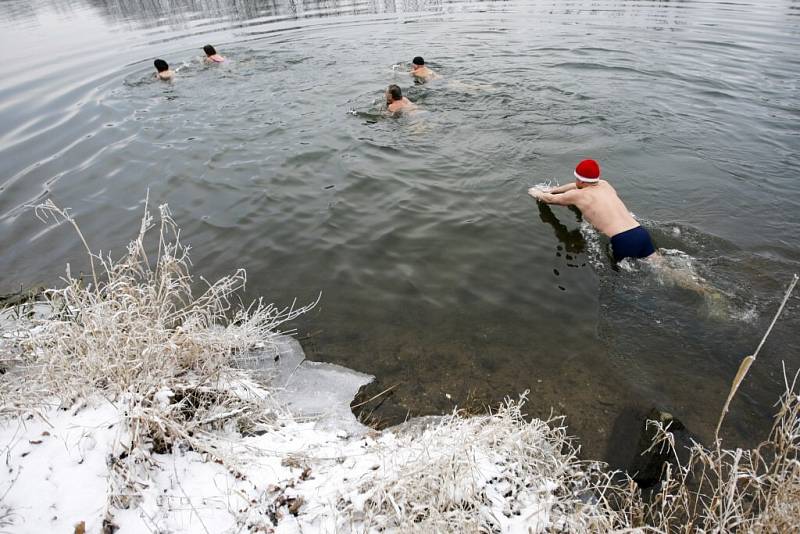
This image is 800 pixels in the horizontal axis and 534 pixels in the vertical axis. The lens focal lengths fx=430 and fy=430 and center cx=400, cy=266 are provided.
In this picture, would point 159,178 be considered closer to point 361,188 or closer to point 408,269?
point 361,188

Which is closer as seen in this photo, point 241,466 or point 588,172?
point 241,466

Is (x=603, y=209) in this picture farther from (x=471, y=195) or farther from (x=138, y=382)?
(x=138, y=382)

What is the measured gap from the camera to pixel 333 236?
19.9 feet

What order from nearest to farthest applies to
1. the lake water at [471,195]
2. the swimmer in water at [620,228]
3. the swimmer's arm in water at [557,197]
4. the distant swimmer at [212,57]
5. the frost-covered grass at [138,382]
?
the frost-covered grass at [138,382] → the lake water at [471,195] → the swimmer in water at [620,228] → the swimmer's arm in water at [557,197] → the distant swimmer at [212,57]

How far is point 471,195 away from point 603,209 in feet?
6.70

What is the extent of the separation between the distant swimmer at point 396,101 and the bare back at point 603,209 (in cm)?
488

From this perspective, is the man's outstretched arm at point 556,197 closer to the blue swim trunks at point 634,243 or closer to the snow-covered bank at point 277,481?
the blue swim trunks at point 634,243

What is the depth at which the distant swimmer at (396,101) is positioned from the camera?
886cm

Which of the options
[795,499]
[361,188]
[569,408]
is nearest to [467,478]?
[795,499]

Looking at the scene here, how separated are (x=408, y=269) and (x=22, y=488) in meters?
3.97

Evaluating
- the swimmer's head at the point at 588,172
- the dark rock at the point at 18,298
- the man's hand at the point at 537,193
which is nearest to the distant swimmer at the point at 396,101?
the man's hand at the point at 537,193

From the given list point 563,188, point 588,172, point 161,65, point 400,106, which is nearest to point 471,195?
point 563,188

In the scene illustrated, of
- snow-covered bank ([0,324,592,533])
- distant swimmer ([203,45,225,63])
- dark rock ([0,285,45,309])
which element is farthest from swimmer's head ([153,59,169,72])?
snow-covered bank ([0,324,592,533])

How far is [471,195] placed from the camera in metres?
6.69
